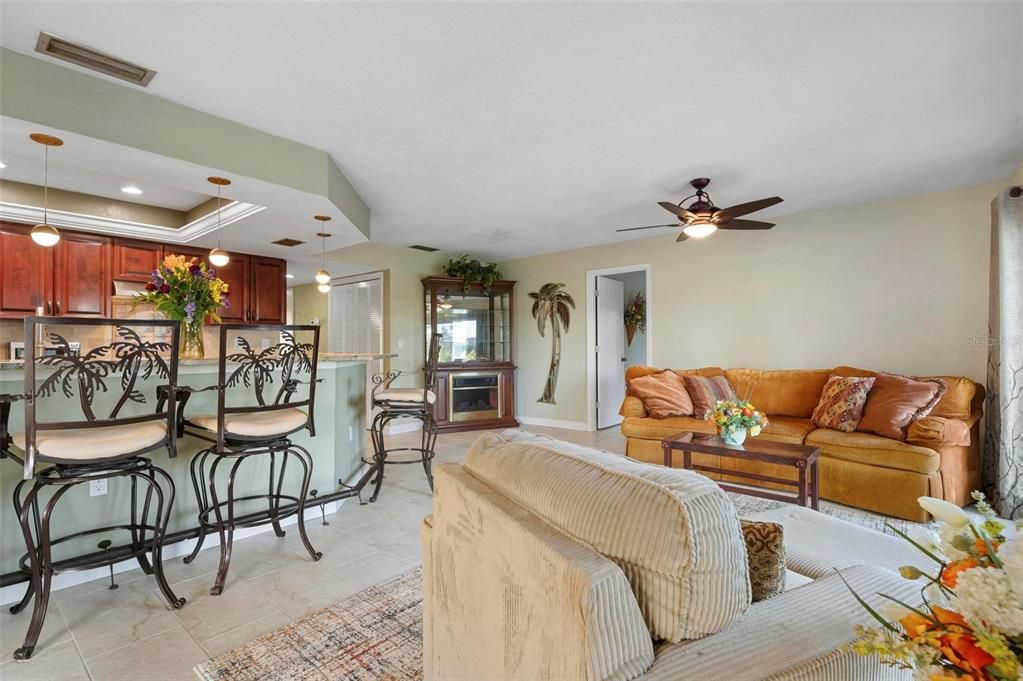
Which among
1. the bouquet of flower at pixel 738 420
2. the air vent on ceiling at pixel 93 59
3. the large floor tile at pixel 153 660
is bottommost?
the large floor tile at pixel 153 660

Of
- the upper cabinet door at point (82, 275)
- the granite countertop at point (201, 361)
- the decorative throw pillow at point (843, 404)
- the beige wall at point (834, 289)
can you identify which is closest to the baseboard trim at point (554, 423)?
the beige wall at point (834, 289)

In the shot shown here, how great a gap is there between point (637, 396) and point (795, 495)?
1.50 metres

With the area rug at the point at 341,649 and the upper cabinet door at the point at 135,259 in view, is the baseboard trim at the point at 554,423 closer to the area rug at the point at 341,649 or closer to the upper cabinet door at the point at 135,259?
the area rug at the point at 341,649

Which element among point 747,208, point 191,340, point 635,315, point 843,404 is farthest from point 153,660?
point 635,315

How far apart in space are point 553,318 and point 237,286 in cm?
378

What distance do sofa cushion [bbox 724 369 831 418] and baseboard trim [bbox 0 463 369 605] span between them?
11.8 ft

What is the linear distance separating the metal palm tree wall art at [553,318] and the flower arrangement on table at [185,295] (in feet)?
14.1

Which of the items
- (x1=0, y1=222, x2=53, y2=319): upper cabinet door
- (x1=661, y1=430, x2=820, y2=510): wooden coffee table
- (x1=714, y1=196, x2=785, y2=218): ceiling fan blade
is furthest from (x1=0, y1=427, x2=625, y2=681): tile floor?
(x1=714, y1=196, x2=785, y2=218): ceiling fan blade

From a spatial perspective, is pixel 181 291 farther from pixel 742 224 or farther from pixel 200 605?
pixel 742 224

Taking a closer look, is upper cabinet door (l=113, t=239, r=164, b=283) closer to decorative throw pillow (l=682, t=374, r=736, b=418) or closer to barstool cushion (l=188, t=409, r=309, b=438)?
barstool cushion (l=188, t=409, r=309, b=438)

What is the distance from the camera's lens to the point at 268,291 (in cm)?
512

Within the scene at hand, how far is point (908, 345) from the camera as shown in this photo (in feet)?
13.0

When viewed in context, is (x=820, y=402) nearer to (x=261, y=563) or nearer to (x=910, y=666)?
(x=910, y=666)

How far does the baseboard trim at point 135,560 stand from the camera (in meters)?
2.08
